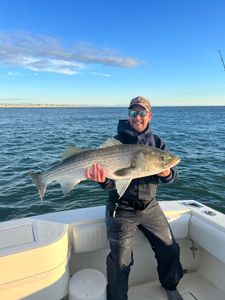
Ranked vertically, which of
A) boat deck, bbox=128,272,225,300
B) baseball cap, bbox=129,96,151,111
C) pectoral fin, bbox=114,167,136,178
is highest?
baseball cap, bbox=129,96,151,111

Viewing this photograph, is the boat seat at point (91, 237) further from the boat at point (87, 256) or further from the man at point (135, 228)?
the man at point (135, 228)

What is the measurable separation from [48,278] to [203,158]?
560 inches

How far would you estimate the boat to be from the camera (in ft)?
10.7

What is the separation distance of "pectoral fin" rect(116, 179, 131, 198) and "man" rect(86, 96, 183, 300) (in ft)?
0.74

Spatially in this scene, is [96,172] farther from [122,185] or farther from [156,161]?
[156,161]

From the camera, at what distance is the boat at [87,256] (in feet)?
10.7

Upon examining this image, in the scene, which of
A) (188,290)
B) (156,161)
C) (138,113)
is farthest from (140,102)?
(188,290)

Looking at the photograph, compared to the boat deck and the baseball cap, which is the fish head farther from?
the boat deck

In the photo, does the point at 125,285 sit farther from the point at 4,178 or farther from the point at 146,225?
the point at 4,178

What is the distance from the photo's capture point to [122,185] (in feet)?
12.7

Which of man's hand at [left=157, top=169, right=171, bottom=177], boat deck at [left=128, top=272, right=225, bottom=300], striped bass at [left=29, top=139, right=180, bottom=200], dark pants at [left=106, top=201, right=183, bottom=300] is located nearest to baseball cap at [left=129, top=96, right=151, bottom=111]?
striped bass at [left=29, top=139, right=180, bottom=200]

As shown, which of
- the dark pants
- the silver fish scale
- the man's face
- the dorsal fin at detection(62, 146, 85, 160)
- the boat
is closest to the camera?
the boat

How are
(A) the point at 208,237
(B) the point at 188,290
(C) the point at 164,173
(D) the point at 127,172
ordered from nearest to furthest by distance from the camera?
(D) the point at 127,172 < (C) the point at 164,173 < (A) the point at 208,237 < (B) the point at 188,290

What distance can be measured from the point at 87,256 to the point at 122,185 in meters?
1.25
